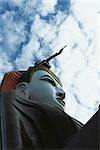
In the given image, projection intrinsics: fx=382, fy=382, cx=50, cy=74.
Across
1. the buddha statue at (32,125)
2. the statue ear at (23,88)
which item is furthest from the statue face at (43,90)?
the buddha statue at (32,125)

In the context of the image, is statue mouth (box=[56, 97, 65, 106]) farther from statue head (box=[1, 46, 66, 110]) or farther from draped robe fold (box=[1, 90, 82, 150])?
draped robe fold (box=[1, 90, 82, 150])

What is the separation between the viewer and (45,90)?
3.90 metres

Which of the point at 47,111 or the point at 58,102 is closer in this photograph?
the point at 47,111

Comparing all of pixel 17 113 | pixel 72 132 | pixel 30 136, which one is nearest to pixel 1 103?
pixel 17 113

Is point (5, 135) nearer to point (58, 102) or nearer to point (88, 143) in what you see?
point (88, 143)

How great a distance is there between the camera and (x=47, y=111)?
118 inches

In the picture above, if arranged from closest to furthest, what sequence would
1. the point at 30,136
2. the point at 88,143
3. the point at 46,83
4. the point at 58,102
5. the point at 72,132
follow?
1. the point at 88,143
2. the point at 30,136
3. the point at 72,132
4. the point at 58,102
5. the point at 46,83

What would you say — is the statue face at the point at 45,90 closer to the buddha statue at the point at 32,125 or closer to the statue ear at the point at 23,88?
the statue ear at the point at 23,88

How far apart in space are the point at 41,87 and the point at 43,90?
0.18 feet

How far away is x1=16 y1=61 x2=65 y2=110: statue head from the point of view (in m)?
3.79

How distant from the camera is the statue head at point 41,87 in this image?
379 cm

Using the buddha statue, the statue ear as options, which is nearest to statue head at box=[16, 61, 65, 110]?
the statue ear

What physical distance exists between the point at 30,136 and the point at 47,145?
0.46 ft

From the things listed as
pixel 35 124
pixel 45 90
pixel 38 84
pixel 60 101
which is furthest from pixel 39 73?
pixel 35 124
